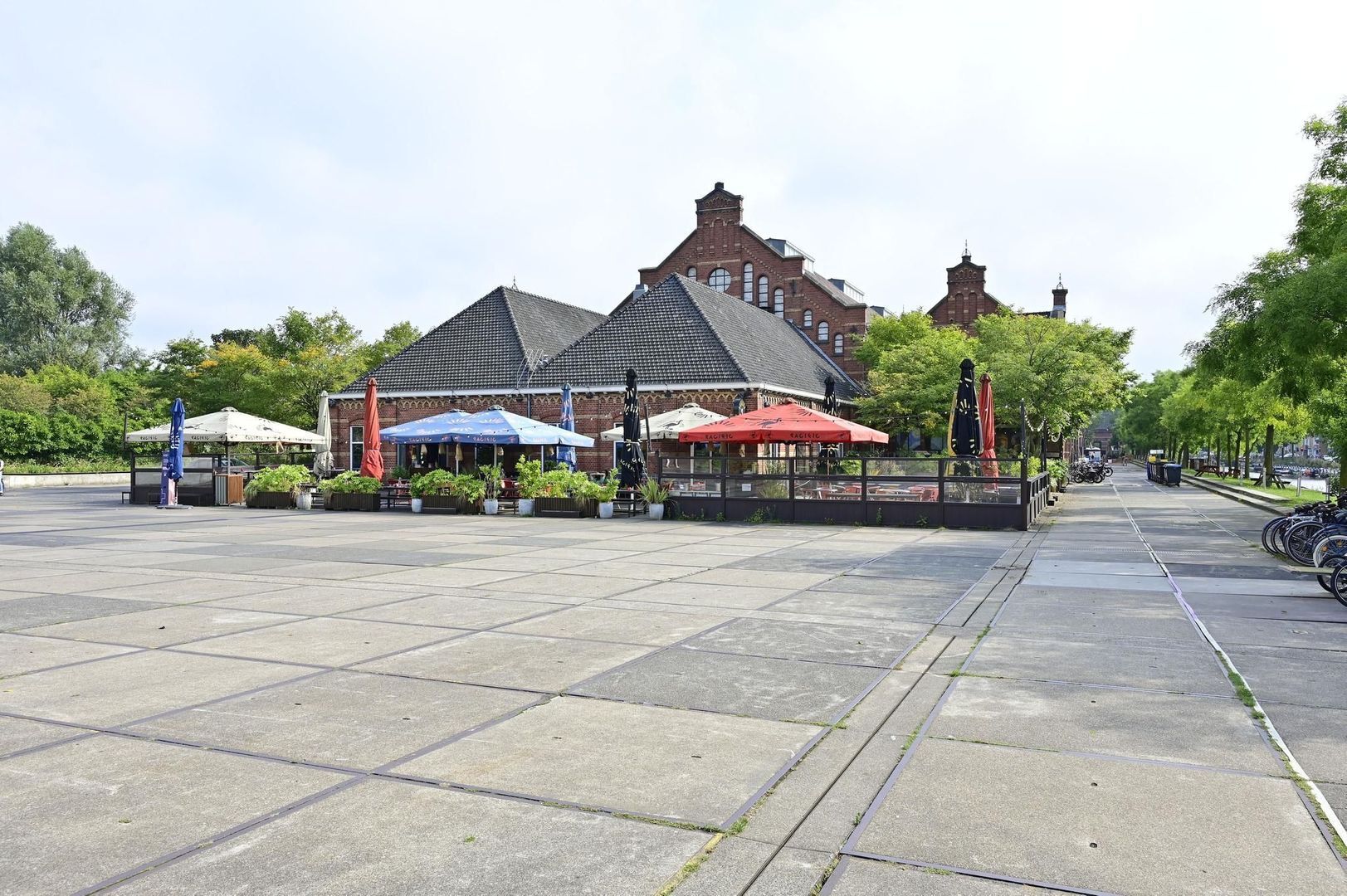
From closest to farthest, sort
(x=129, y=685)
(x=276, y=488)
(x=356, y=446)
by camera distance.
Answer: (x=129, y=685), (x=276, y=488), (x=356, y=446)

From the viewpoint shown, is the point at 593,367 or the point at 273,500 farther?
the point at 593,367

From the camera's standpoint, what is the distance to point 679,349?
3684cm

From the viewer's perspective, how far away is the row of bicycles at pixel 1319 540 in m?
10.6

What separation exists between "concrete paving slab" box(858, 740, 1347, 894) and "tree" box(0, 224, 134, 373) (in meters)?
73.3

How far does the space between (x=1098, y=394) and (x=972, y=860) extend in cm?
3656

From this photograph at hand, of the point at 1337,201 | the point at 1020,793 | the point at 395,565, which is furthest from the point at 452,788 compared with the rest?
the point at 1337,201

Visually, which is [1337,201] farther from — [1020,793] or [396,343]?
[396,343]

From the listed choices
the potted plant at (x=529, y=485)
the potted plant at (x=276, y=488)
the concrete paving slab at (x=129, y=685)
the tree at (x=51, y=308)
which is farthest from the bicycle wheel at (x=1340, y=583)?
the tree at (x=51, y=308)

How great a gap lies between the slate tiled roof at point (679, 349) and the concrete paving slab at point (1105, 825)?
1151 inches

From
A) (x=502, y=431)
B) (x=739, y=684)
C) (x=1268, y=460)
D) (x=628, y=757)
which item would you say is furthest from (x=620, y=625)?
(x=1268, y=460)

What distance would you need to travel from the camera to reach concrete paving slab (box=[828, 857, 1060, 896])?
3719 millimetres

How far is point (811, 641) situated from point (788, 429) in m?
15.0

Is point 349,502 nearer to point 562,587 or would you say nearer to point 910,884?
point 562,587

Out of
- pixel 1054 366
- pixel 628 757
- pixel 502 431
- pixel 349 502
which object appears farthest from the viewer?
pixel 1054 366
